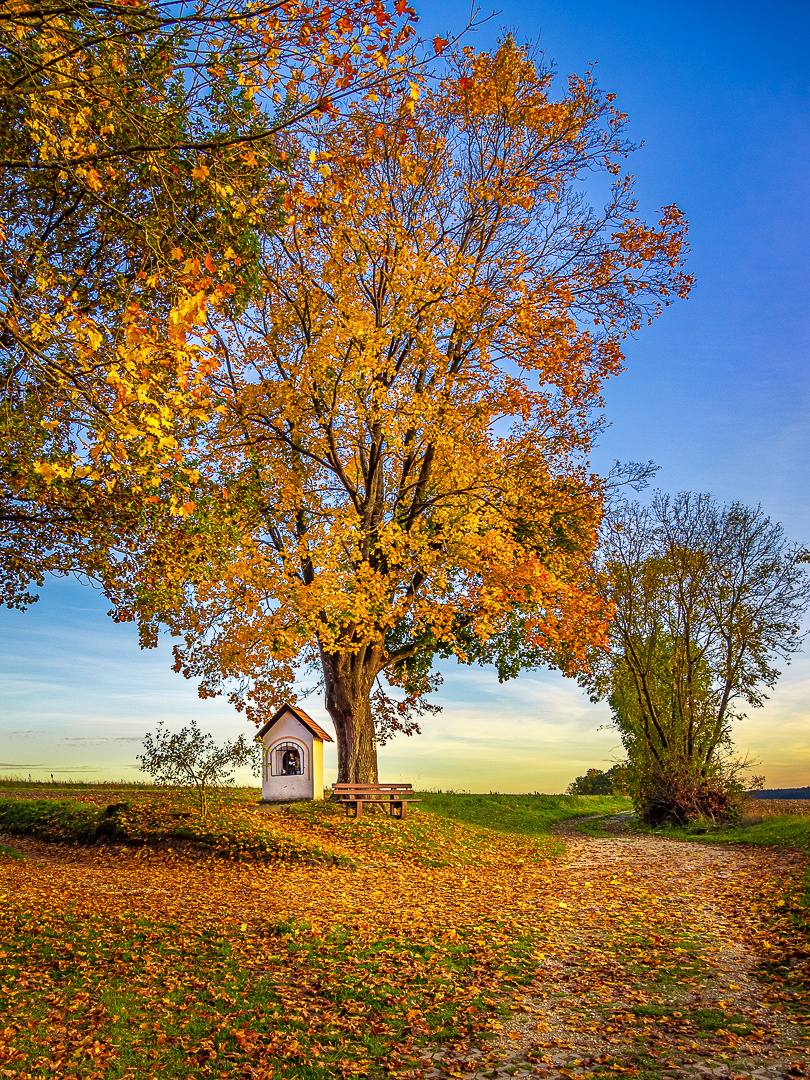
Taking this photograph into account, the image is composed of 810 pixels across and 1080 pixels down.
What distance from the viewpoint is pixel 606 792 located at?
46938 millimetres

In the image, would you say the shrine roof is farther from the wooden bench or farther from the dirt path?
the dirt path

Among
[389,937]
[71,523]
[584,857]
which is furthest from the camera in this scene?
[584,857]

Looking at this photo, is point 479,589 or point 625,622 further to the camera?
point 625,622

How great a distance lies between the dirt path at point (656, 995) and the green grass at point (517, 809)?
11.3 m

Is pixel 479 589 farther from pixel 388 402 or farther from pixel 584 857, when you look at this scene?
pixel 584 857

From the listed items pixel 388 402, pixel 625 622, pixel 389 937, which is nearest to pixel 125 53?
pixel 388 402

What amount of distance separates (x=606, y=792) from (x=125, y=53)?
4752cm

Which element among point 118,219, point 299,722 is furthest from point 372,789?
point 118,219

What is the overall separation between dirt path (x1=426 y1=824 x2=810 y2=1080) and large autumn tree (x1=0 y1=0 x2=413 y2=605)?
19.2 ft

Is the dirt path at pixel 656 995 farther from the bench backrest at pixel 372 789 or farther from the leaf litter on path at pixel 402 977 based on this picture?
the bench backrest at pixel 372 789

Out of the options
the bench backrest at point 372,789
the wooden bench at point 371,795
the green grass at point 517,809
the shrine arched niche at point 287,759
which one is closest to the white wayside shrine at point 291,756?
the shrine arched niche at point 287,759

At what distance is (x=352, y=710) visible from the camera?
63.6 feet

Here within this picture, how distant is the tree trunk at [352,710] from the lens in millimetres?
19438

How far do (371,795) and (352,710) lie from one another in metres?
2.25
